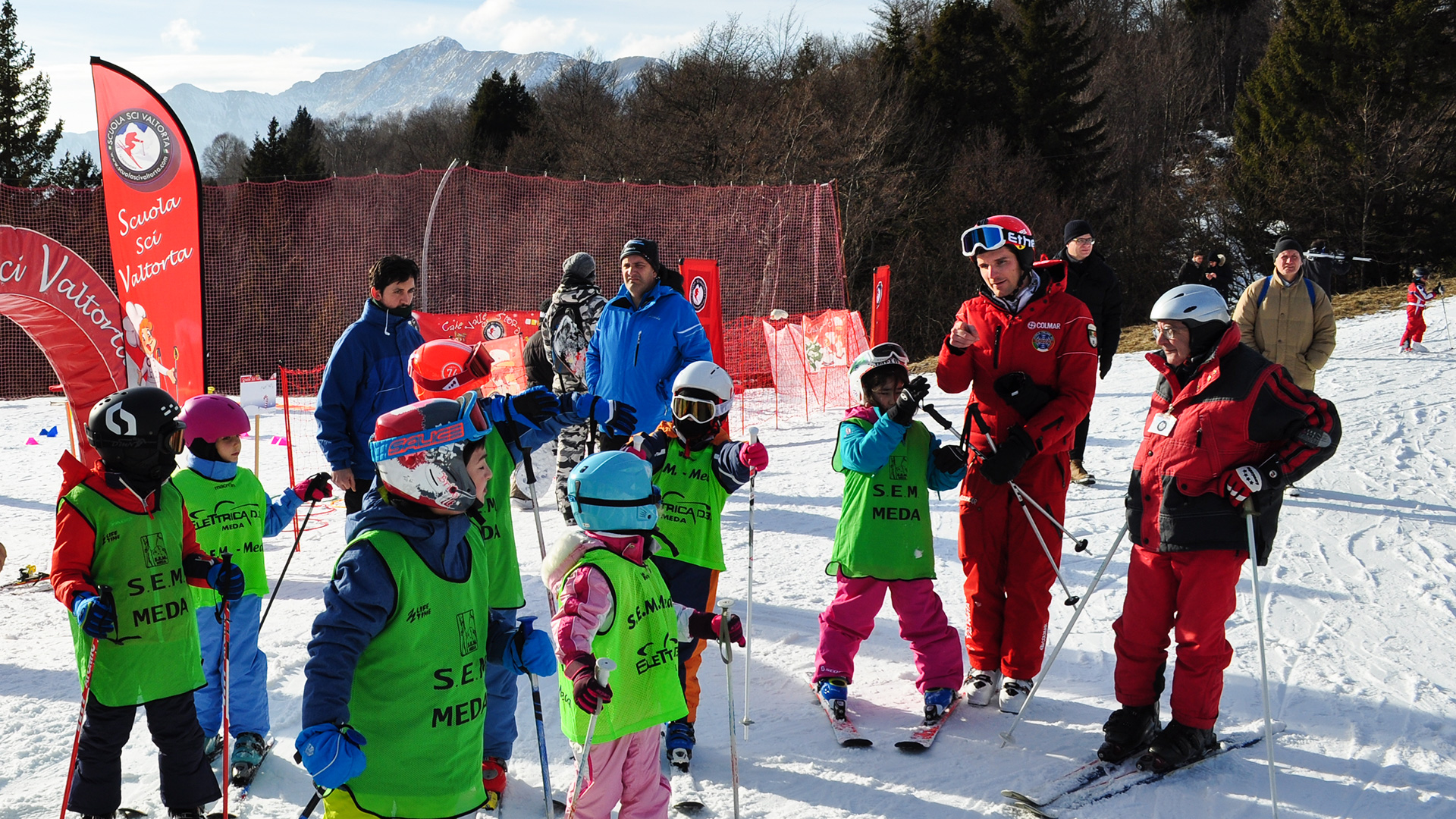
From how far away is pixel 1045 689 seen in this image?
14.1 ft

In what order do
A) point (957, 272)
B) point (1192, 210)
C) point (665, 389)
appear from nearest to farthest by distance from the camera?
point (665, 389)
point (957, 272)
point (1192, 210)

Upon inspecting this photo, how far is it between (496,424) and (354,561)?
1.11 m

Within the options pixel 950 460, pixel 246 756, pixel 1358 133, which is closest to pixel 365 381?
pixel 246 756

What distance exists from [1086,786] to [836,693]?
1.04m

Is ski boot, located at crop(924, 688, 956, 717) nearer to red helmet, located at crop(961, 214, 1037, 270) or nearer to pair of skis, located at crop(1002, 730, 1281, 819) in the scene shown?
pair of skis, located at crop(1002, 730, 1281, 819)

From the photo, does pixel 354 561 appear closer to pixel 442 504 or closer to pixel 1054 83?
pixel 442 504

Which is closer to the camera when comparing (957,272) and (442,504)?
(442,504)

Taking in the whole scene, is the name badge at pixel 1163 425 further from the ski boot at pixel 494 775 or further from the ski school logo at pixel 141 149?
the ski school logo at pixel 141 149

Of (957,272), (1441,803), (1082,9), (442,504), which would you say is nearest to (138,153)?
(442,504)

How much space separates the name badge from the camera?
3.59 m

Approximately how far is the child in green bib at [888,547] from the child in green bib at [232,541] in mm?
2279

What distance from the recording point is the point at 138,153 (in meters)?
6.55

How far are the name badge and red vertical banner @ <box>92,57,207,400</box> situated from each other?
6.07 metres

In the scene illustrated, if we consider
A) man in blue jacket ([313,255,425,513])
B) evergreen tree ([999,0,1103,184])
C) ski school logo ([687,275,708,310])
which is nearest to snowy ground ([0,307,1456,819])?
→ man in blue jacket ([313,255,425,513])
